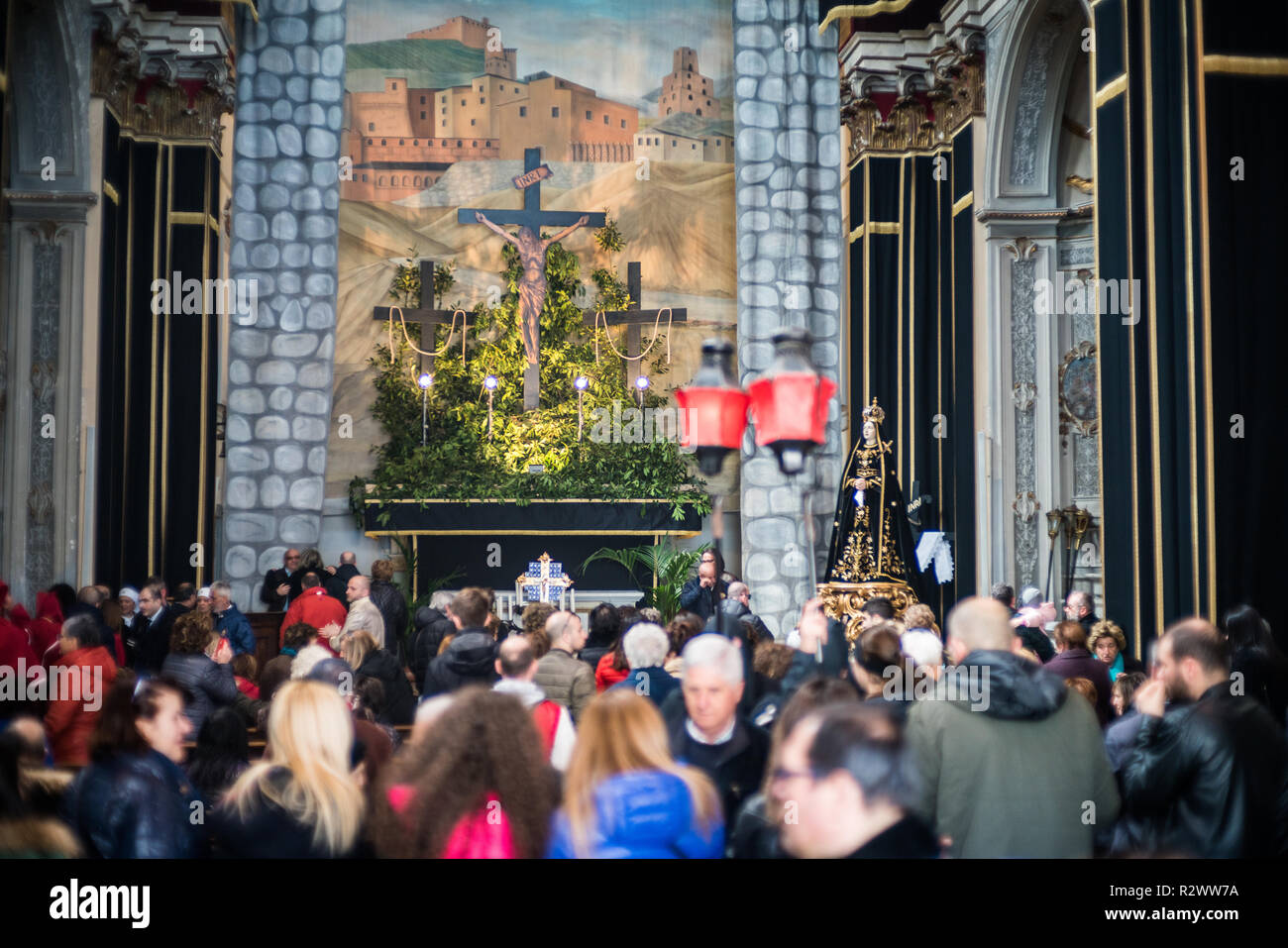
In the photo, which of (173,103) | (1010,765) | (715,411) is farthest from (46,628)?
(173,103)

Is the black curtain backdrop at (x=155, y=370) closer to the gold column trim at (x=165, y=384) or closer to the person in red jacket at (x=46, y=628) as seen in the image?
the gold column trim at (x=165, y=384)

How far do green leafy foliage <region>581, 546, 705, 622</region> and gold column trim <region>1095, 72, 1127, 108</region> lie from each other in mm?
8005

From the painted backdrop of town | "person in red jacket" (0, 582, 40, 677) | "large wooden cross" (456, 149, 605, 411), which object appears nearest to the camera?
"person in red jacket" (0, 582, 40, 677)

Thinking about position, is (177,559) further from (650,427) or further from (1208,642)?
(1208,642)

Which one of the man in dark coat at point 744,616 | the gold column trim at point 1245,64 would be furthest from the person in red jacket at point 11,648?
the gold column trim at point 1245,64

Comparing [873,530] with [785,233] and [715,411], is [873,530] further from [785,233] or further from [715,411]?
[715,411]

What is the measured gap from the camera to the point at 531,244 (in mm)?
17391

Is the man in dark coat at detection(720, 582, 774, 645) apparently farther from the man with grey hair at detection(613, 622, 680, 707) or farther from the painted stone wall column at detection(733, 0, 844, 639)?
the painted stone wall column at detection(733, 0, 844, 639)

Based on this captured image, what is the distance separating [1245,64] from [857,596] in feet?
18.8

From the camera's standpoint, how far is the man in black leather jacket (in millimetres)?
4012

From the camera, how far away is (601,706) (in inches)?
131

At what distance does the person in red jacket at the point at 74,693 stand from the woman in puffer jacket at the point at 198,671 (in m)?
0.32

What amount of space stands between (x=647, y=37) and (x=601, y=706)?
16383mm

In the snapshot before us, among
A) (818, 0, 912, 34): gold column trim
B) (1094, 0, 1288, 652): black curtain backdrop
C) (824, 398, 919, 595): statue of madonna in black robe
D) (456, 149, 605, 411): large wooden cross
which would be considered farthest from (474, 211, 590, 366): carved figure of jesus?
(1094, 0, 1288, 652): black curtain backdrop
